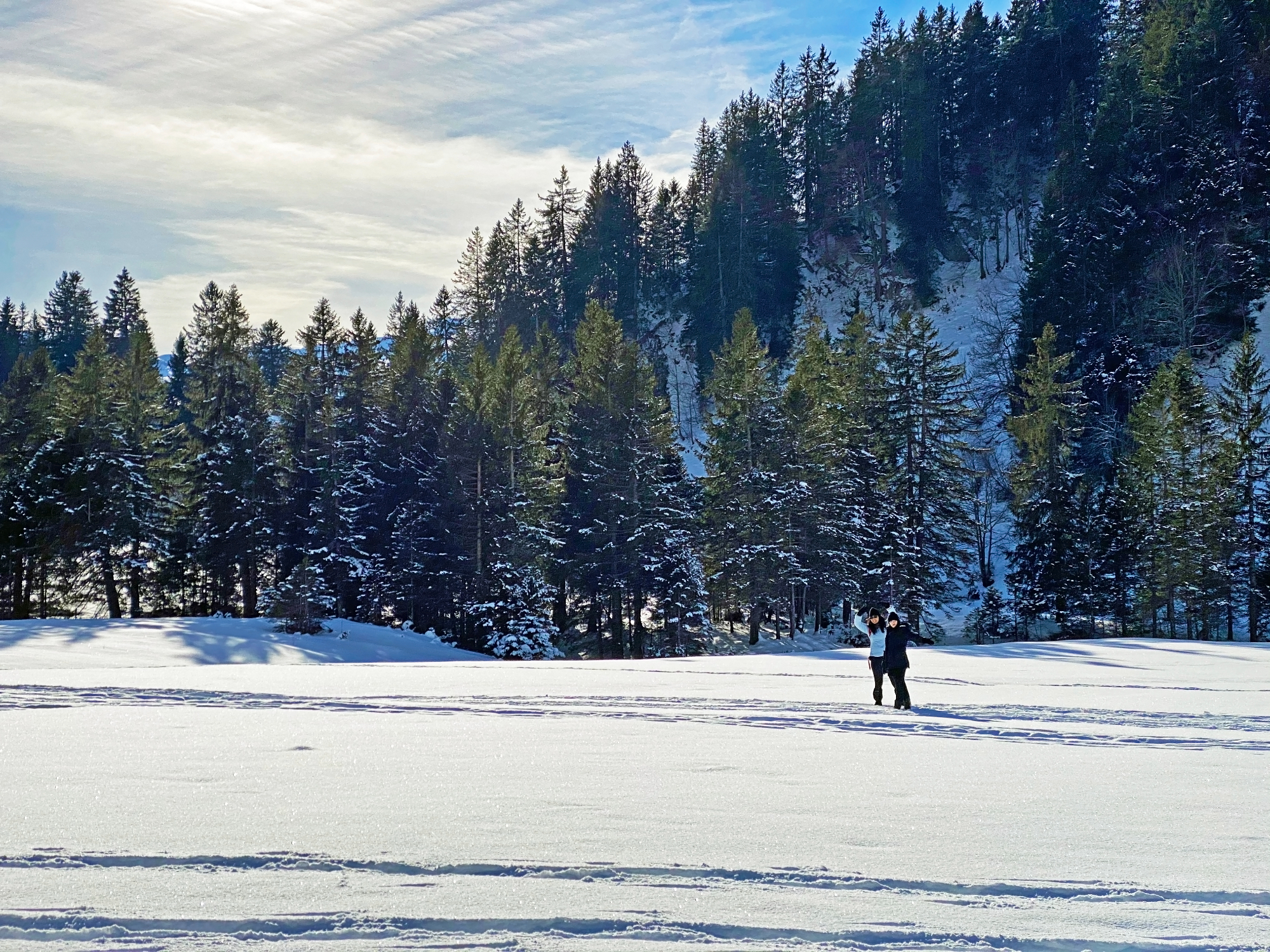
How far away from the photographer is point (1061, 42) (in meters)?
72.1

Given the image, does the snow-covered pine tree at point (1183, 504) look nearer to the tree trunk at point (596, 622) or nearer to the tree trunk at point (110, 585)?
the tree trunk at point (596, 622)

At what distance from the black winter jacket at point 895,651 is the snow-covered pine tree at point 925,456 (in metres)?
24.5

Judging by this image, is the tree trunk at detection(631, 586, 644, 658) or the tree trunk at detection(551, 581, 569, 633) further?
the tree trunk at detection(551, 581, 569, 633)

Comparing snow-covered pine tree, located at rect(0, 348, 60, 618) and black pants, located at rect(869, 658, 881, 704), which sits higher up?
snow-covered pine tree, located at rect(0, 348, 60, 618)

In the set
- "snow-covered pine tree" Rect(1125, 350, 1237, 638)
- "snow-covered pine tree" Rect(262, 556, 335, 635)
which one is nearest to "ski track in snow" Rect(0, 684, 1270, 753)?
"snow-covered pine tree" Rect(262, 556, 335, 635)

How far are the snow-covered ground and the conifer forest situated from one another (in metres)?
21.9

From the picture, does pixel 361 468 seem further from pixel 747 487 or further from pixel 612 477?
pixel 747 487

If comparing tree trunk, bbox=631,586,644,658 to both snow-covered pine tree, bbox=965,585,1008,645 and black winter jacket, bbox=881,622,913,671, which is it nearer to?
snow-covered pine tree, bbox=965,585,1008,645

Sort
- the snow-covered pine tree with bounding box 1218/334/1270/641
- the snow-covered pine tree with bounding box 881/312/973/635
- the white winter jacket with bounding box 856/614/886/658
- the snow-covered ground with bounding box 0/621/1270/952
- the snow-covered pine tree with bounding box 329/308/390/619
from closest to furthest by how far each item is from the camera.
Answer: the snow-covered ground with bounding box 0/621/1270/952 < the white winter jacket with bounding box 856/614/886/658 < the snow-covered pine tree with bounding box 1218/334/1270/641 < the snow-covered pine tree with bounding box 329/308/390/619 < the snow-covered pine tree with bounding box 881/312/973/635

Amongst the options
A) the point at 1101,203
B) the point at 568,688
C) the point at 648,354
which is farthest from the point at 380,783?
the point at 648,354

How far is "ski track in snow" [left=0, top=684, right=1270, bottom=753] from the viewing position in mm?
11773

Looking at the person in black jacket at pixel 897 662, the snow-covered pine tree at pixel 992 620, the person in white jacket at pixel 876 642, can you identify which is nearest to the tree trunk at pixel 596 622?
the snow-covered pine tree at pixel 992 620

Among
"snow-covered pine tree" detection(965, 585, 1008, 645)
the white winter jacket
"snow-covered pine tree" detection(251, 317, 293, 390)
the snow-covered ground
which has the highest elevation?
"snow-covered pine tree" detection(251, 317, 293, 390)

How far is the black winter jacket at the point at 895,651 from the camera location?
14.4 m
